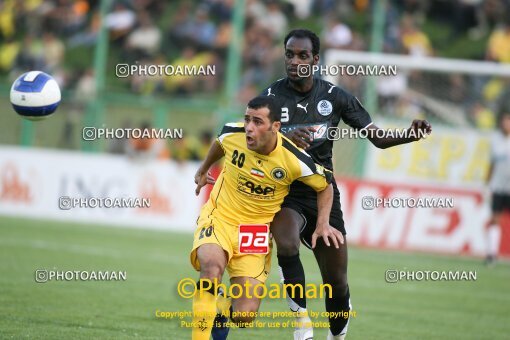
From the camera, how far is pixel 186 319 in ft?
32.0

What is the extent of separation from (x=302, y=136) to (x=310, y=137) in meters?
0.08

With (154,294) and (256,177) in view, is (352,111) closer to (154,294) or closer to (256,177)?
(256,177)

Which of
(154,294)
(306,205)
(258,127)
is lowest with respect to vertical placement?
(154,294)

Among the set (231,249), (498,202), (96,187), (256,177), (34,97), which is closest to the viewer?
(231,249)

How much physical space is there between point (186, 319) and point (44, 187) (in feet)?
35.9

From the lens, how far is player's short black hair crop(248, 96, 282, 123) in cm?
739

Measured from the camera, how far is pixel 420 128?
7.65 meters

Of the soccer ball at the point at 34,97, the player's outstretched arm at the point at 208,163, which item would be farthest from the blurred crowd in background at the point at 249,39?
the player's outstretched arm at the point at 208,163

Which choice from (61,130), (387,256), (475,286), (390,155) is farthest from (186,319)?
(61,130)

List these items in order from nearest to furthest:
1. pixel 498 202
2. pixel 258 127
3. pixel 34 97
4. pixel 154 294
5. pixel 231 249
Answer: pixel 258 127, pixel 231 249, pixel 34 97, pixel 154 294, pixel 498 202

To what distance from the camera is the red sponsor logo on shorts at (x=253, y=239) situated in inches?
300

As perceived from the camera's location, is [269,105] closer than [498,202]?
Yes

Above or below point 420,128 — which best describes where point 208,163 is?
below

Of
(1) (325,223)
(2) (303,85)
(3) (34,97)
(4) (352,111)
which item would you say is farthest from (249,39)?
(1) (325,223)
